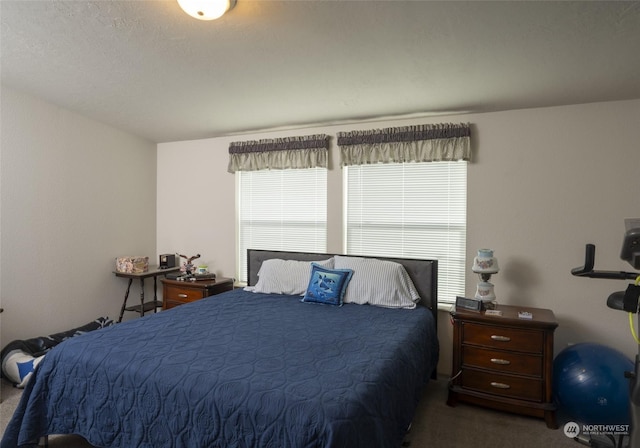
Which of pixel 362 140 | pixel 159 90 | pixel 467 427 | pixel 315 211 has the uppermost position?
pixel 159 90

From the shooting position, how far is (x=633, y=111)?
256cm

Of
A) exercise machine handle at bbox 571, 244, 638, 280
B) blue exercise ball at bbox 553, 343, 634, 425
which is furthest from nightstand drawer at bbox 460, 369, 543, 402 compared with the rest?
exercise machine handle at bbox 571, 244, 638, 280

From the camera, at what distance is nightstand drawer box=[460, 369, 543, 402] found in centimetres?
237

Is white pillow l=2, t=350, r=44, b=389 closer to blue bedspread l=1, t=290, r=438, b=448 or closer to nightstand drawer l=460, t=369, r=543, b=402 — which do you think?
blue bedspread l=1, t=290, r=438, b=448

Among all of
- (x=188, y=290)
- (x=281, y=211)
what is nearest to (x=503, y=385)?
(x=281, y=211)

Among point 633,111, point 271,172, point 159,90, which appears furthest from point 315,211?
point 633,111

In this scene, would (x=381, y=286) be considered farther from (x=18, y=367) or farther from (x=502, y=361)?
(x=18, y=367)

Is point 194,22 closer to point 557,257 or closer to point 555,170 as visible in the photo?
point 555,170

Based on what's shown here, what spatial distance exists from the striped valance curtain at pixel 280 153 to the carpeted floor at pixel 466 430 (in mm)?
2267

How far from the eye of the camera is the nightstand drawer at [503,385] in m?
2.37

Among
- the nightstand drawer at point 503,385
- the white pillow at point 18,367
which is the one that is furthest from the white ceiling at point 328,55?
the white pillow at point 18,367

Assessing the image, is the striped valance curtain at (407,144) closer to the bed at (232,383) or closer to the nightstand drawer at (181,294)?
the bed at (232,383)

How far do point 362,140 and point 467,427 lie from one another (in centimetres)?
235

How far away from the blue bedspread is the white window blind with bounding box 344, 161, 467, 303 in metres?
0.99
